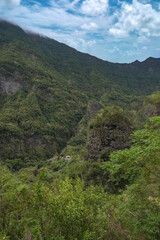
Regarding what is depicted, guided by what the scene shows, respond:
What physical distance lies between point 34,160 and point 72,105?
55406 millimetres

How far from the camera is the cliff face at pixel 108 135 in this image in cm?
2580

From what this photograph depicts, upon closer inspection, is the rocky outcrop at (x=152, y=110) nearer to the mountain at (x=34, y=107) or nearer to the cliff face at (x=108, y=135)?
the cliff face at (x=108, y=135)

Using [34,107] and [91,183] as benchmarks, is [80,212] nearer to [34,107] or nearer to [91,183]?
[91,183]

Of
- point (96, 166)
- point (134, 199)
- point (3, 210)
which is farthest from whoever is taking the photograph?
point (96, 166)

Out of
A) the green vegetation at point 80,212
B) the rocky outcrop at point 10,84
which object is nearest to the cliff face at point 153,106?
the green vegetation at point 80,212

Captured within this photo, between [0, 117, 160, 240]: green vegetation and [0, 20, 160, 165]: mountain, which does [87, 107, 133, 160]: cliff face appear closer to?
[0, 117, 160, 240]: green vegetation

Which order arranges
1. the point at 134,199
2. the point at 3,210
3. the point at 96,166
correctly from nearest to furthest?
the point at 3,210, the point at 134,199, the point at 96,166

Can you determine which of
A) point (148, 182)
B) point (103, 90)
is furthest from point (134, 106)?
point (148, 182)

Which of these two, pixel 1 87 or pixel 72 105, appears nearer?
pixel 1 87

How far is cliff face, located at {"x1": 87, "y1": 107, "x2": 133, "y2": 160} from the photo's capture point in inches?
1016

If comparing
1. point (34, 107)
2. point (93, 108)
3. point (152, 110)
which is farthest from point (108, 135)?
point (93, 108)

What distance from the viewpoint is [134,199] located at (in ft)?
25.1

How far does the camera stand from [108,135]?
85.5 ft

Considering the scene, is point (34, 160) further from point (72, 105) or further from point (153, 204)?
point (153, 204)
